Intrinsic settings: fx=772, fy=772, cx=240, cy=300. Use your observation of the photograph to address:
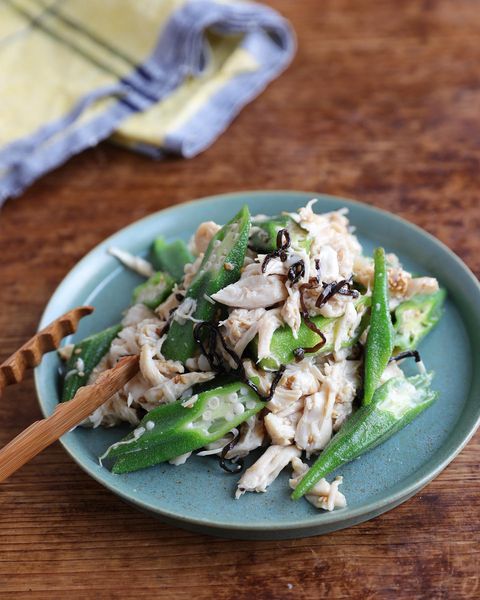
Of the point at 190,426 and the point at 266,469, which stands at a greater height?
the point at 190,426

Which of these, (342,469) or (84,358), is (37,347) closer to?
(84,358)

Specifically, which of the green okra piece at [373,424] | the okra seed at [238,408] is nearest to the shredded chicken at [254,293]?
the okra seed at [238,408]

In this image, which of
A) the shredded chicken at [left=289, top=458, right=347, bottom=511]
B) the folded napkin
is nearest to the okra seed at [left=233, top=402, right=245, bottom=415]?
the shredded chicken at [left=289, top=458, right=347, bottom=511]

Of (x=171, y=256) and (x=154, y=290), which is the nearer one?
(x=154, y=290)

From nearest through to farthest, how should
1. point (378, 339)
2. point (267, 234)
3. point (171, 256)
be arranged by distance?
point (378, 339)
point (267, 234)
point (171, 256)

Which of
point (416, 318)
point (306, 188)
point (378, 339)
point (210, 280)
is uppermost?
point (210, 280)

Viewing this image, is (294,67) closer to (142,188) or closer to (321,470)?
(142,188)

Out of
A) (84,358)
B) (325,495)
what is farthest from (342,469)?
(84,358)
